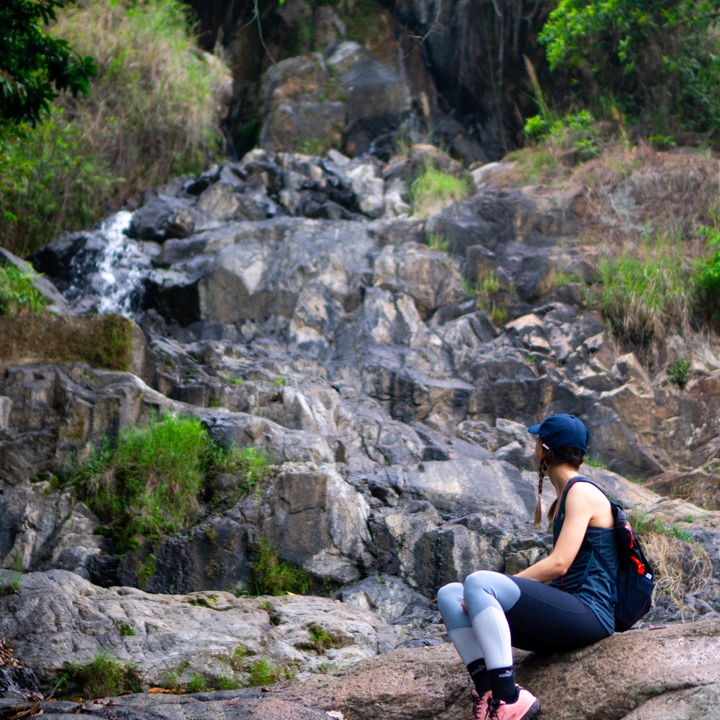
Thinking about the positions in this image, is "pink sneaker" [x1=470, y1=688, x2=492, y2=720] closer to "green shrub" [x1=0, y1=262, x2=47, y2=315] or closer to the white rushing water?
"green shrub" [x1=0, y1=262, x2=47, y2=315]

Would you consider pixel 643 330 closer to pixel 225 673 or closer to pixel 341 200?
pixel 341 200

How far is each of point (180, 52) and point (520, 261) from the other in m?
8.33

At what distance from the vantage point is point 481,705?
128 inches

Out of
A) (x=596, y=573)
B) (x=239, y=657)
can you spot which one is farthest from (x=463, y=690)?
(x=239, y=657)

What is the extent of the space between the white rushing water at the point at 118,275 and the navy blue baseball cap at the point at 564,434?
943 centimetres

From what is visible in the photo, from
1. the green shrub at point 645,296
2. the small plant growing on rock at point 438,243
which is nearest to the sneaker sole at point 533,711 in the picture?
the green shrub at point 645,296

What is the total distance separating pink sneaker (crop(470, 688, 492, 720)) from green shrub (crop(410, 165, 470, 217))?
11704 mm

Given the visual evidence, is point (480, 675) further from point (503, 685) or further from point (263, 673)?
point (263, 673)

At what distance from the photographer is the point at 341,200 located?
50.3 feet

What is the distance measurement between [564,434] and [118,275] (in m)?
10.2

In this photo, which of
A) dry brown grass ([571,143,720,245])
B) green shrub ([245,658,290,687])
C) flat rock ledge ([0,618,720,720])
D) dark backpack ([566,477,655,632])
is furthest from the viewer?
dry brown grass ([571,143,720,245])

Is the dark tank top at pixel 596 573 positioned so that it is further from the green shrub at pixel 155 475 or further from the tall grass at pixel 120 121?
the tall grass at pixel 120 121

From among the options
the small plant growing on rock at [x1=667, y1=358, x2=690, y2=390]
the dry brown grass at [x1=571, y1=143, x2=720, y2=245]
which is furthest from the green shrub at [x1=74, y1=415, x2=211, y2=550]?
the dry brown grass at [x1=571, y1=143, x2=720, y2=245]

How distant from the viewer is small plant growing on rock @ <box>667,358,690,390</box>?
10.7 metres
